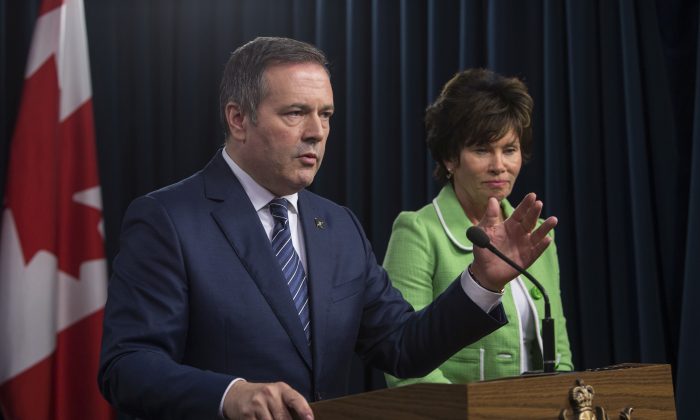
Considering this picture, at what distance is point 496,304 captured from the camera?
1936 millimetres

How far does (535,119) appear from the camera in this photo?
147 inches

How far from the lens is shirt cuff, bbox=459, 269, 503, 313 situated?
1.91 metres

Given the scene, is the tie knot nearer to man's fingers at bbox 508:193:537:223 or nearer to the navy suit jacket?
the navy suit jacket

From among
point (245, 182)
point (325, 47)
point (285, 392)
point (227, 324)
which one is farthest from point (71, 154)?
point (285, 392)

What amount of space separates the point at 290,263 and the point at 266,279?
0.09 meters

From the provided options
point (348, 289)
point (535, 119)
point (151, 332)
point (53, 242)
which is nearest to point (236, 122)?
point (348, 289)

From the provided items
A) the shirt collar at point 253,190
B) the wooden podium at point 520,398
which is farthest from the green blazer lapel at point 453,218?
the wooden podium at point 520,398

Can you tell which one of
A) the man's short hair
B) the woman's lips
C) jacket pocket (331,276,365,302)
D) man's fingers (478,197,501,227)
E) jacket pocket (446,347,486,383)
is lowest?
jacket pocket (446,347,486,383)

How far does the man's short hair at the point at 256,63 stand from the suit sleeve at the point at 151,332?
312 mm

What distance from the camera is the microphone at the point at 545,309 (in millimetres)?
1607

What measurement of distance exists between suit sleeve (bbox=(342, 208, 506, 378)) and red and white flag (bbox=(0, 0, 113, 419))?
160cm

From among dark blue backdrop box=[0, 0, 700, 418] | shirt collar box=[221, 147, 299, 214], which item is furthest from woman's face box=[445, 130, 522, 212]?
dark blue backdrop box=[0, 0, 700, 418]

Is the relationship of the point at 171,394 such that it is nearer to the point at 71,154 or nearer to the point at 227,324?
the point at 227,324

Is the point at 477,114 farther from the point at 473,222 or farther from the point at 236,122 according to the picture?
the point at 236,122
